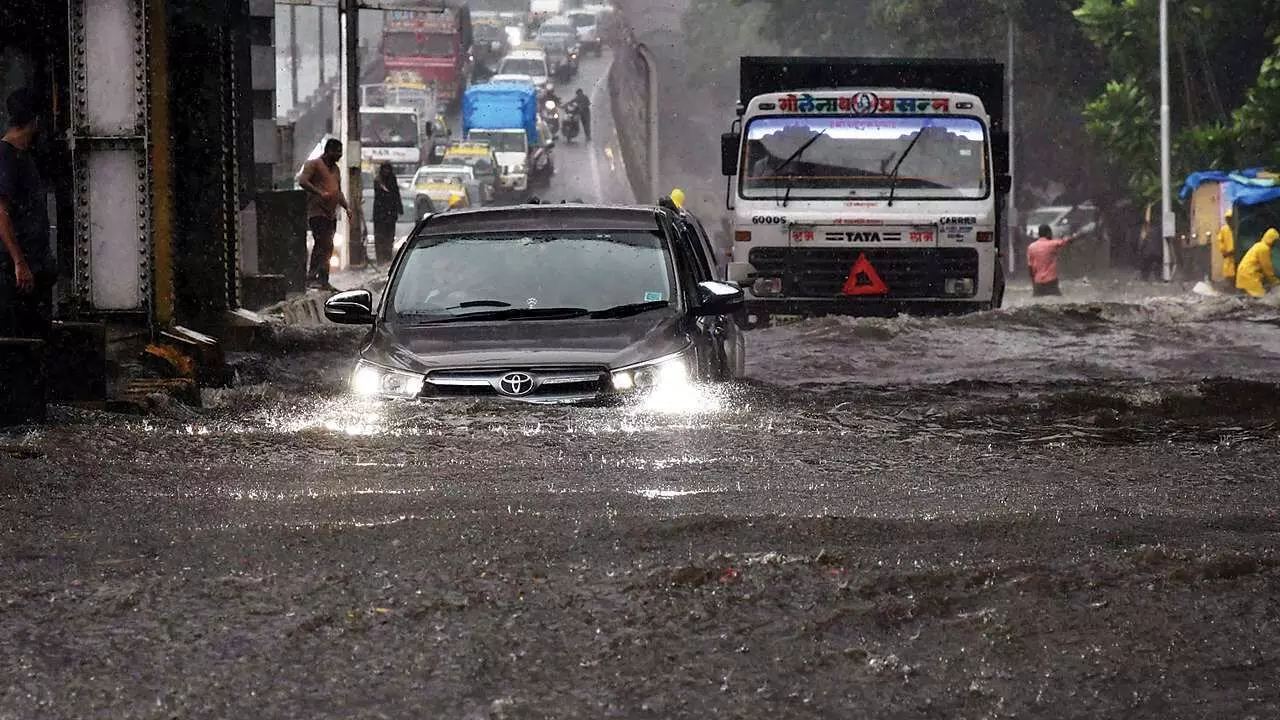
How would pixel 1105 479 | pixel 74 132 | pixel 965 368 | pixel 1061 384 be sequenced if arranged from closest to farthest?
1. pixel 1105 479
2. pixel 74 132
3. pixel 1061 384
4. pixel 965 368

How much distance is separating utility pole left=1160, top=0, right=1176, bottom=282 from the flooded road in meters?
30.8

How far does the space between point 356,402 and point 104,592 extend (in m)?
3.92

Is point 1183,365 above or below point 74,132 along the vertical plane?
below

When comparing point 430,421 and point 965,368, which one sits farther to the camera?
point 965,368

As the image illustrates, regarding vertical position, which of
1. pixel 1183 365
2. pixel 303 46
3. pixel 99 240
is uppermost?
pixel 303 46

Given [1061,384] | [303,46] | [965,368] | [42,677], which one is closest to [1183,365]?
[965,368]

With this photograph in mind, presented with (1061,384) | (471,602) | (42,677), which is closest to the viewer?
(42,677)

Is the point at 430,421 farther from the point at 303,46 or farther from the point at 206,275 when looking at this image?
the point at 303,46

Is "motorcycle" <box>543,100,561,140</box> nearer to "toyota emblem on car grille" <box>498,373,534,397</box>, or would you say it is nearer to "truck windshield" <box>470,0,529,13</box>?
"truck windshield" <box>470,0,529,13</box>

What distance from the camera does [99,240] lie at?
12.4 metres

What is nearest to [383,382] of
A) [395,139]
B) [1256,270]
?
[1256,270]

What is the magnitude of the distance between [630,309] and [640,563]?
3.89 m

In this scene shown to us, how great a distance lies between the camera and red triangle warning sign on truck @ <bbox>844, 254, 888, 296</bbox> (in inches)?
760

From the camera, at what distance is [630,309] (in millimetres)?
10250
